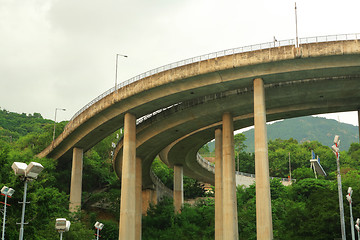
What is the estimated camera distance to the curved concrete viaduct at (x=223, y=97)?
34094 mm

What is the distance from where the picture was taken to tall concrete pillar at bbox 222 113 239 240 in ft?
135

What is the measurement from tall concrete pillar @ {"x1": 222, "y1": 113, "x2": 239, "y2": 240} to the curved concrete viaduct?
160 mm

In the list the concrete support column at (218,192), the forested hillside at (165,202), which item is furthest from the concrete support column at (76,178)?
the concrete support column at (218,192)

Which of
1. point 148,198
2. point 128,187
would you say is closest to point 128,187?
point 128,187

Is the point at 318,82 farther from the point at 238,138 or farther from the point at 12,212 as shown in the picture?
the point at 238,138

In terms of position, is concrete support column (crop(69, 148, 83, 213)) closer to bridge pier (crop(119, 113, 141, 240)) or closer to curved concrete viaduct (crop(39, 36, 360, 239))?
curved concrete viaduct (crop(39, 36, 360, 239))

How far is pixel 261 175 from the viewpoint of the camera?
33469mm

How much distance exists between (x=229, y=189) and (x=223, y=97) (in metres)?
8.91

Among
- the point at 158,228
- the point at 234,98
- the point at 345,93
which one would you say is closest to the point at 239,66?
the point at 234,98

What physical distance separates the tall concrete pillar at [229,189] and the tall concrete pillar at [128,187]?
29.2 ft

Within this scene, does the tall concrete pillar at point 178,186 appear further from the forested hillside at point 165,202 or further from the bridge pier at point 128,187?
the bridge pier at point 128,187

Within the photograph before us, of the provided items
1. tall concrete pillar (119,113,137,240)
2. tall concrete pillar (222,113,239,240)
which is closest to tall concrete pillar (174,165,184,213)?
tall concrete pillar (119,113,137,240)

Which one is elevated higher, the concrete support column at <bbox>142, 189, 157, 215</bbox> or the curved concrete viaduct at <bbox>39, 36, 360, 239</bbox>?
the curved concrete viaduct at <bbox>39, 36, 360, 239</bbox>

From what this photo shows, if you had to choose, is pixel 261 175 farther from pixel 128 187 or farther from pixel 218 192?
pixel 218 192
